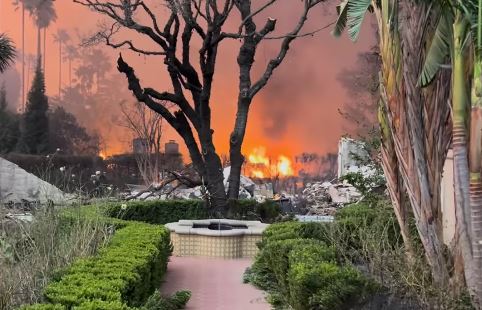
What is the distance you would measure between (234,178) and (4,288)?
30.6 feet

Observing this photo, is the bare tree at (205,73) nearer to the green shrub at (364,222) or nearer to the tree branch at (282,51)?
the tree branch at (282,51)

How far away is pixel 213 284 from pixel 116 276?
3.28 m

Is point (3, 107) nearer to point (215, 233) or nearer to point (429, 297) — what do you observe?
point (215, 233)

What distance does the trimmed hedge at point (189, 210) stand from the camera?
520 inches

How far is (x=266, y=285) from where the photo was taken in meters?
7.96

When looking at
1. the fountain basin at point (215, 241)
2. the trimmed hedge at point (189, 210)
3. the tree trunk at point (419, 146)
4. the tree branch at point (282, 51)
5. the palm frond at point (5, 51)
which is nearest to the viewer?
the tree trunk at point (419, 146)

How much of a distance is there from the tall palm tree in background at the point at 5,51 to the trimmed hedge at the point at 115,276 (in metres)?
13.8

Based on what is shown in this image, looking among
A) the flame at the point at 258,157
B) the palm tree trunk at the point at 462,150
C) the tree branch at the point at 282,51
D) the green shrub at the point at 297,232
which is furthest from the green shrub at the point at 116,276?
the flame at the point at 258,157

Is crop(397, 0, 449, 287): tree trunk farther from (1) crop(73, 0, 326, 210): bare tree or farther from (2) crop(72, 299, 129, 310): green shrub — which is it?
(1) crop(73, 0, 326, 210): bare tree

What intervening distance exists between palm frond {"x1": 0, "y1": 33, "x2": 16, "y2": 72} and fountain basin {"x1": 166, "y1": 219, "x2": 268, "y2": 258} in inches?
483

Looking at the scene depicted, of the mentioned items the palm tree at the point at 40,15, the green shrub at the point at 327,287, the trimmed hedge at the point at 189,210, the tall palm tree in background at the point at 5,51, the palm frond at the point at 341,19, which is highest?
the palm tree at the point at 40,15

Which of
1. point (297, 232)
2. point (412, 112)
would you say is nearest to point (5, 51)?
point (297, 232)

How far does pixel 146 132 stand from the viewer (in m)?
25.0

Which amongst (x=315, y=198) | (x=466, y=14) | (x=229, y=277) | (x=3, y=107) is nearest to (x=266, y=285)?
(x=229, y=277)
